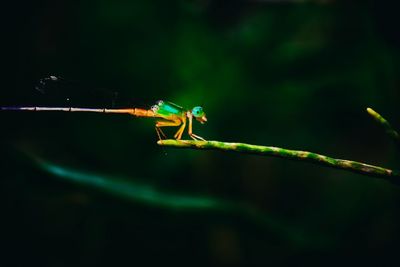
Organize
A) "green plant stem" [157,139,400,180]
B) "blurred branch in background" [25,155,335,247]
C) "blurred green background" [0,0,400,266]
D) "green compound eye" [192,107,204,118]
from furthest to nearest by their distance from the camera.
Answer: "blurred green background" [0,0,400,266] < "blurred branch in background" [25,155,335,247] < "green compound eye" [192,107,204,118] < "green plant stem" [157,139,400,180]

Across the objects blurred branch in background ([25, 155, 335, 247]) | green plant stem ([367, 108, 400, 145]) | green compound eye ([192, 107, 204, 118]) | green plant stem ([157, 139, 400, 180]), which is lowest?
blurred branch in background ([25, 155, 335, 247])

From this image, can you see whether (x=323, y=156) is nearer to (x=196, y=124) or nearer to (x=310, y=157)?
(x=310, y=157)

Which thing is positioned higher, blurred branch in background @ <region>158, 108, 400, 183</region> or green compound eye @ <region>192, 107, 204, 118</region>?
green compound eye @ <region>192, 107, 204, 118</region>

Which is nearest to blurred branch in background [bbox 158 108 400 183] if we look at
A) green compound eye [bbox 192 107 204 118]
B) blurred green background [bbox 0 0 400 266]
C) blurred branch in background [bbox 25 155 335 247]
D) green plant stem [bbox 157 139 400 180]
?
green plant stem [bbox 157 139 400 180]

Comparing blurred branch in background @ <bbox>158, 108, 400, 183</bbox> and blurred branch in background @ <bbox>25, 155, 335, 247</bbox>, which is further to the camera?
blurred branch in background @ <bbox>25, 155, 335, 247</bbox>

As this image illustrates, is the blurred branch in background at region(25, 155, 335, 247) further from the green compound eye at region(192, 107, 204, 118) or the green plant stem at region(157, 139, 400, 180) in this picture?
the green plant stem at region(157, 139, 400, 180)

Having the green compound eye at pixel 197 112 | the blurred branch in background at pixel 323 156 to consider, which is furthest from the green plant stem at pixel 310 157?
the green compound eye at pixel 197 112

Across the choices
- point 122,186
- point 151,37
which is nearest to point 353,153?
point 151,37

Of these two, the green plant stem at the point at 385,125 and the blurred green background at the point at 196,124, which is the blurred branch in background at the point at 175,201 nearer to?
the blurred green background at the point at 196,124

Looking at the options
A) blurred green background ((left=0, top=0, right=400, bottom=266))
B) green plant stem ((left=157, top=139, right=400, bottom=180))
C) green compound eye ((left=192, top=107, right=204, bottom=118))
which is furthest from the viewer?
blurred green background ((left=0, top=0, right=400, bottom=266))
